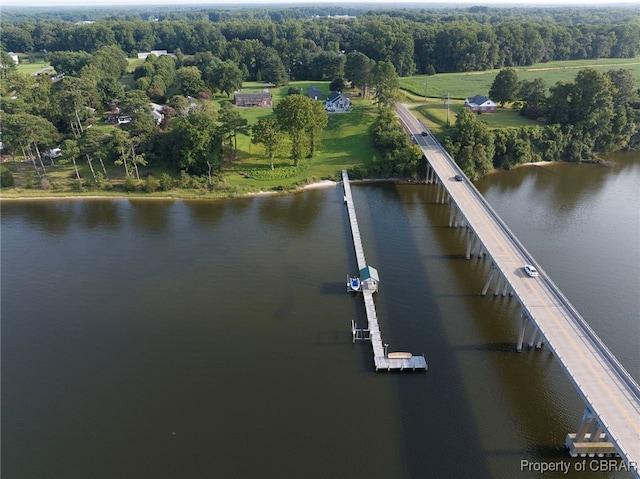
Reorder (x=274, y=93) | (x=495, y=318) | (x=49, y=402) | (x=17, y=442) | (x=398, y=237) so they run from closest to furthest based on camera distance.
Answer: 1. (x=17, y=442)
2. (x=49, y=402)
3. (x=495, y=318)
4. (x=398, y=237)
5. (x=274, y=93)

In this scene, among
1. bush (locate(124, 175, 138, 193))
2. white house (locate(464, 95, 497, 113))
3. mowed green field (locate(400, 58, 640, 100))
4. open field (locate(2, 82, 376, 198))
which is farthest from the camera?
mowed green field (locate(400, 58, 640, 100))

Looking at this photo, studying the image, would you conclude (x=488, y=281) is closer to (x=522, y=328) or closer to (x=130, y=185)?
(x=522, y=328)

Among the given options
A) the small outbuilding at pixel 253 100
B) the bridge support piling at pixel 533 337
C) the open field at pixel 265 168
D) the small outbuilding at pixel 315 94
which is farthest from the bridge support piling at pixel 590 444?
the small outbuilding at pixel 315 94

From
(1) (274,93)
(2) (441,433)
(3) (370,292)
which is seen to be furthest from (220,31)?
(2) (441,433)

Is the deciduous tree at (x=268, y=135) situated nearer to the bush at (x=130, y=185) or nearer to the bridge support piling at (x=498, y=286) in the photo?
the bush at (x=130, y=185)

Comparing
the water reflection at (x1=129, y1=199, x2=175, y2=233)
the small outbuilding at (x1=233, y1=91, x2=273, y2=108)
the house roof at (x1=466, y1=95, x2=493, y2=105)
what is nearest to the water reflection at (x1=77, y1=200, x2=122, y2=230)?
the water reflection at (x1=129, y1=199, x2=175, y2=233)

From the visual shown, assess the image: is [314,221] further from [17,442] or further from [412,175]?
[17,442]

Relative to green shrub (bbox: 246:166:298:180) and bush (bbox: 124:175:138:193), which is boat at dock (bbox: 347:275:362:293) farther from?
bush (bbox: 124:175:138:193)
